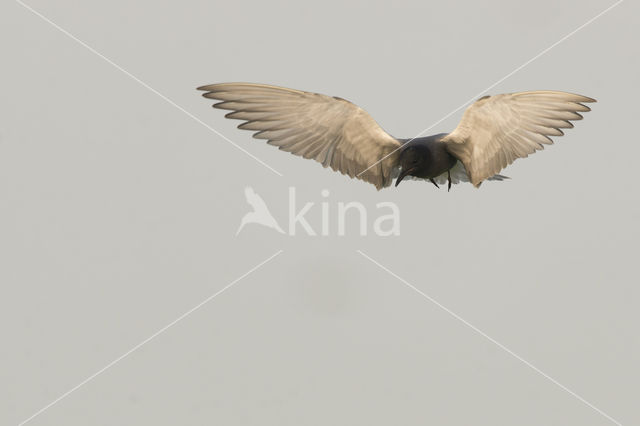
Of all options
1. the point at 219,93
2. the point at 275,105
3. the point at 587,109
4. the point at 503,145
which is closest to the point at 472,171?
the point at 503,145

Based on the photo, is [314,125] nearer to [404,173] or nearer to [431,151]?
[404,173]

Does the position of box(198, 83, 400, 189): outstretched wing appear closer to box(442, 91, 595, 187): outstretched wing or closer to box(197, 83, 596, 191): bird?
box(197, 83, 596, 191): bird

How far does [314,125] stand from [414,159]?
677 mm

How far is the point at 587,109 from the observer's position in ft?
18.2

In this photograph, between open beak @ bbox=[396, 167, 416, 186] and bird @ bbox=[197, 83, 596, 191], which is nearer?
bird @ bbox=[197, 83, 596, 191]

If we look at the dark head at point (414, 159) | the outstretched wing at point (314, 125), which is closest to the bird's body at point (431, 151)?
the dark head at point (414, 159)

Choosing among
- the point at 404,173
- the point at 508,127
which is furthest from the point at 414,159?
the point at 508,127

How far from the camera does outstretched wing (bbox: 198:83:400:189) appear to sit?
5551 mm

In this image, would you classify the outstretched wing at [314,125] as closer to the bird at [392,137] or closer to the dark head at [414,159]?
the bird at [392,137]

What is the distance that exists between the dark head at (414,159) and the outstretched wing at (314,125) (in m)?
0.11

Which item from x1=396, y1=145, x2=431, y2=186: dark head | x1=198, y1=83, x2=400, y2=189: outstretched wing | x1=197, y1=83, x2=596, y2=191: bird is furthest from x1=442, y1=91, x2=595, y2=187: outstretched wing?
x1=198, y1=83, x2=400, y2=189: outstretched wing

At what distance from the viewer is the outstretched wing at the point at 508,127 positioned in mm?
5547

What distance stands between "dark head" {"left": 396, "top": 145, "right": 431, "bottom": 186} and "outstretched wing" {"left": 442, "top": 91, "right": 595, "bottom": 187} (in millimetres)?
156

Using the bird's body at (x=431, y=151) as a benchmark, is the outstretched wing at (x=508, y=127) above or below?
above
